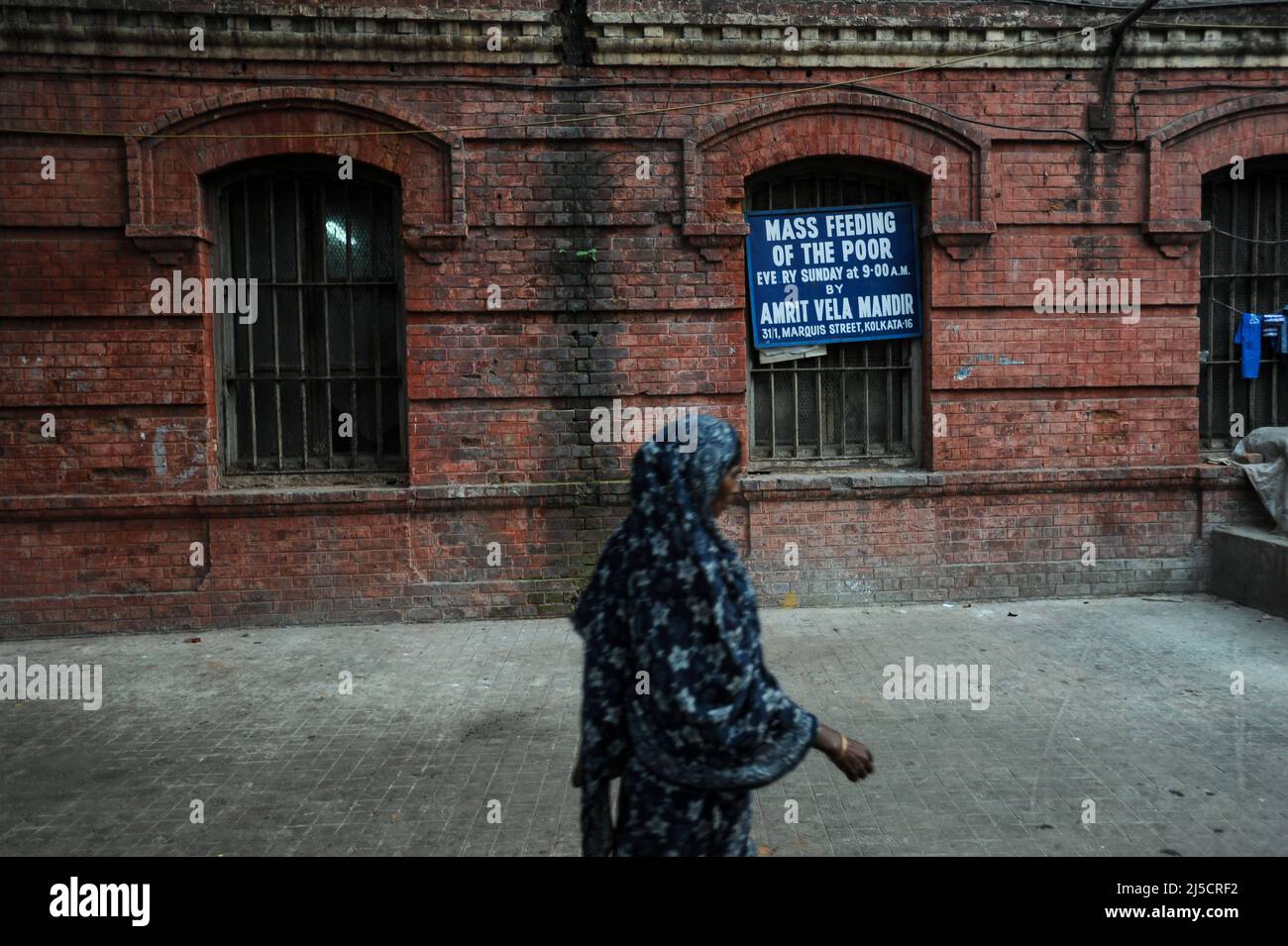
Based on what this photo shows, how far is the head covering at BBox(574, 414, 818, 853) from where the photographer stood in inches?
98.6

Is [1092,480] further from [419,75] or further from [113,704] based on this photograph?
[113,704]

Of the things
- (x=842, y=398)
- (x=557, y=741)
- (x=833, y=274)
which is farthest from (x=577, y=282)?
(x=557, y=741)

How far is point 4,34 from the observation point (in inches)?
290

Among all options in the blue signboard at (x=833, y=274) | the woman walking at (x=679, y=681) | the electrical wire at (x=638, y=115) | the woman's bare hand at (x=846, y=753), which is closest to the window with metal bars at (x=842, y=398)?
the blue signboard at (x=833, y=274)

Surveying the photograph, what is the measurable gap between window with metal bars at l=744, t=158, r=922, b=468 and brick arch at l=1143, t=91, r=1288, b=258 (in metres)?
2.12

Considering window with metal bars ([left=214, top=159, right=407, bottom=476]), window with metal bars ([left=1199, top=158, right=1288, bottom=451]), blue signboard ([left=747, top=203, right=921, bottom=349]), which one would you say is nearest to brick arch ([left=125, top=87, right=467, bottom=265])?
window with metal bars ([left=214, top=159, right=407, bottom=476])

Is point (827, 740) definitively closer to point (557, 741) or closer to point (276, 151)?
point (557, 741)

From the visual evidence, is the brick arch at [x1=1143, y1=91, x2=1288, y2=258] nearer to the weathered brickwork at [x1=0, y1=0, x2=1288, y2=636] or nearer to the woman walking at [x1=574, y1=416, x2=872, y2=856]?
the weathered brickwork at [x1=0, y1=0, x2=1288, y2=636]

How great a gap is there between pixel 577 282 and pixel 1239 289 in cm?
608

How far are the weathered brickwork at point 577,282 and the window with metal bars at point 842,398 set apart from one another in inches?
8.1

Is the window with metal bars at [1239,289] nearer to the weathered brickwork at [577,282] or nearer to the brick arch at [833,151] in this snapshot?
the weathered brickwork at [577,282]

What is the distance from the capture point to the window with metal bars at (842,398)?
27.5ft

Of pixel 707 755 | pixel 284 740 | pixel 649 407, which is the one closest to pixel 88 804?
pixel 284 740

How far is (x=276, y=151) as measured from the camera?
7621 millimetres
